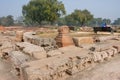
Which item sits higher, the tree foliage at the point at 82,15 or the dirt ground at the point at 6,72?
the tree foliage at the point at 82,15

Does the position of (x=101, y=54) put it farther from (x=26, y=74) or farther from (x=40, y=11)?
(x=40, y=11)

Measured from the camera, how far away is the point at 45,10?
39.7m

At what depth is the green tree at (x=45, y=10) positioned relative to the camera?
39.8m

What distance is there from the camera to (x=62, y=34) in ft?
26.4

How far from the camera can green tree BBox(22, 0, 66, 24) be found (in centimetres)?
3978

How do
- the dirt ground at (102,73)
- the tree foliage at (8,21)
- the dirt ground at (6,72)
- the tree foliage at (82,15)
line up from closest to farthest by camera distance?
the dirt ground at (102,73), the dirt ground at (6,72), the tree foliage at (82,15), the tree foliage at (8,21)

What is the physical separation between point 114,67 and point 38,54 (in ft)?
7.47

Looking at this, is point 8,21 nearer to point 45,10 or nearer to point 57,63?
point 45,10

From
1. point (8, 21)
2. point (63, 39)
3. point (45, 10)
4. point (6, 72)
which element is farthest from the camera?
point (8, 21)

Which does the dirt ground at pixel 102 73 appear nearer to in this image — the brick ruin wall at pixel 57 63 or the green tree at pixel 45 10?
the brick ruin wall at pixel 57 63

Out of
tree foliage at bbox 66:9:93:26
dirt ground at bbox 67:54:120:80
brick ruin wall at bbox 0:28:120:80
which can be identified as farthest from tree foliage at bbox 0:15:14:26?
dirt ground at bbox 67:54:120:80

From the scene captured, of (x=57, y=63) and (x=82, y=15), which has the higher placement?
(x=82, y=15)

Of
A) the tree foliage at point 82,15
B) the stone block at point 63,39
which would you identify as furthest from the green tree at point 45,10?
the stone block at point 63,39

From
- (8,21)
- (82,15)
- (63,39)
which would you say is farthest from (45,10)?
(8,21)
